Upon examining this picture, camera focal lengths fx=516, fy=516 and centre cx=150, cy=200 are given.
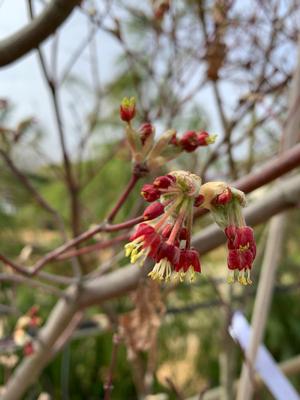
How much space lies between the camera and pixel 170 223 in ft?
1.06

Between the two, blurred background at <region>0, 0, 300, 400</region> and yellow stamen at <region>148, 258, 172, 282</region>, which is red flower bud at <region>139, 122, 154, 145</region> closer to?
yellow stamen at <region>148, 258, 172, 282</region>

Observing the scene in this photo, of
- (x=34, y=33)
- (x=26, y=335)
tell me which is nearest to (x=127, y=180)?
(x=26, y=335)

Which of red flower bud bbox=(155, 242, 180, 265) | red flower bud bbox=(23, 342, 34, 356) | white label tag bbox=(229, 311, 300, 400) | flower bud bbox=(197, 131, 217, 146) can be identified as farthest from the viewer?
red flower bud bbox=(23, 342, 34, 356)

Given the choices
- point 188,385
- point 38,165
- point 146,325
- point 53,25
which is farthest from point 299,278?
point 53,25

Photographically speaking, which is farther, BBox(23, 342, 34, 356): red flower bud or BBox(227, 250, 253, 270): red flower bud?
BBox(23, 342, 34, 356): red flower bud

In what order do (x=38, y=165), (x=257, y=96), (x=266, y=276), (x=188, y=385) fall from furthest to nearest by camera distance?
(x=38, y=165) < (x=188, y=385) < (x=257, y=96) < (x=266, y=276)

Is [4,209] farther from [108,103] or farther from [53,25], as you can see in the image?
[53,25]

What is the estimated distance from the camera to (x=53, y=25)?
472 mm

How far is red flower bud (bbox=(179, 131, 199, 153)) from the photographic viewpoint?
0.42 metres

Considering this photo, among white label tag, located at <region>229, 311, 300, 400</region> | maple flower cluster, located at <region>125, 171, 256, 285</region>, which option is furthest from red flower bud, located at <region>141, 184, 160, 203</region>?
white label tag, located at <region>229, 311, 300, 400</region>

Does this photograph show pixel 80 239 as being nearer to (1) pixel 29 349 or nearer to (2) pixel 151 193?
(2) pixel 151 193

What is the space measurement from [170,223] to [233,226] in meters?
0.04

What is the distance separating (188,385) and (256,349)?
149 cm

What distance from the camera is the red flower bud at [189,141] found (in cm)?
42
